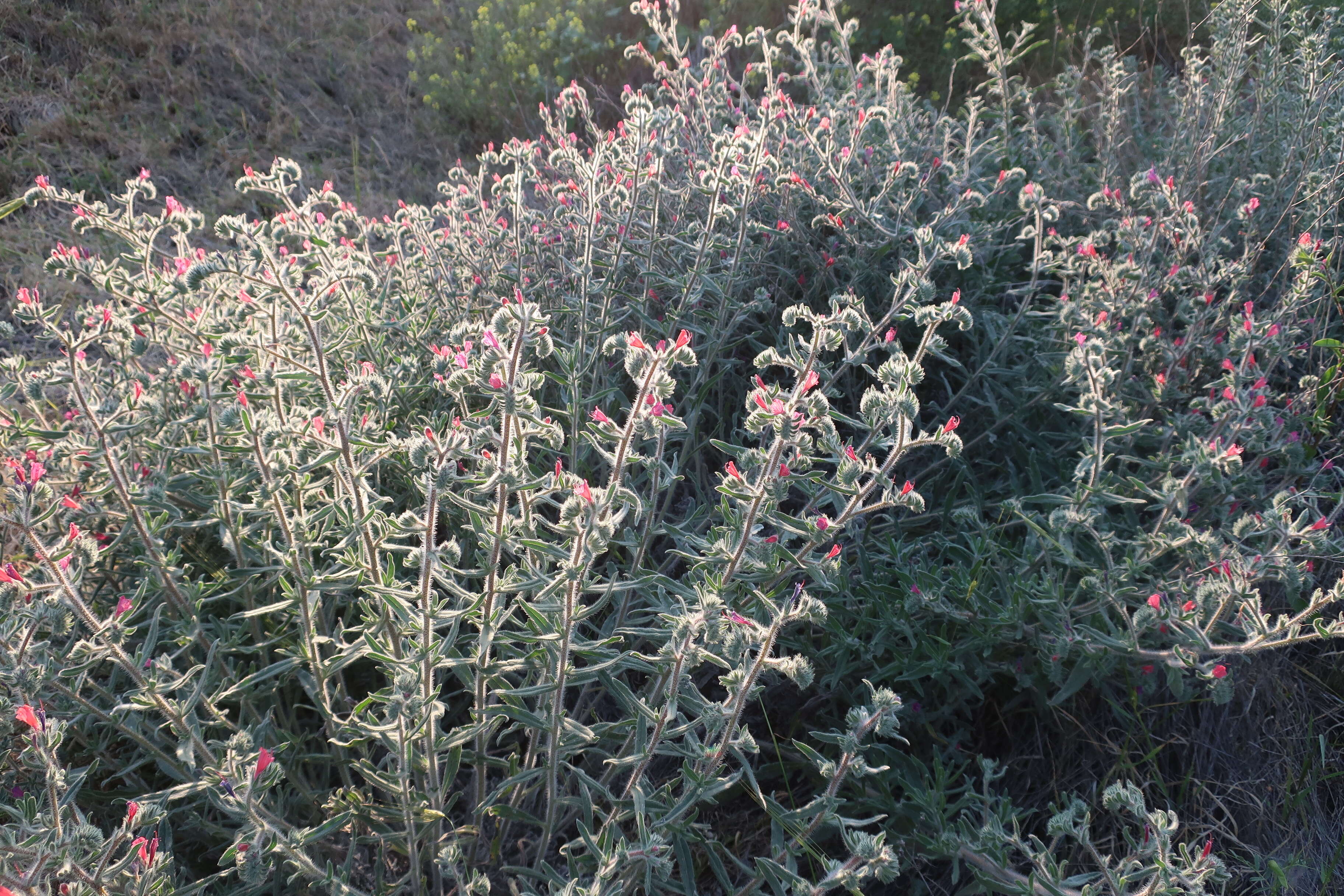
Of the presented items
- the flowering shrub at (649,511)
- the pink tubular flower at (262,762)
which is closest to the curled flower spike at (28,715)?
the flowering shrub at (649,511)

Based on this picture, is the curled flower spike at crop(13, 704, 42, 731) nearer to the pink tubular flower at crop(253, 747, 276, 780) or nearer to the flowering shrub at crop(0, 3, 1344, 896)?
the flowering shrub at crop(0, 3, 1344, 896)

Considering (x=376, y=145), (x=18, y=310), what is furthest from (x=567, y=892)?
(x=376, y=145)

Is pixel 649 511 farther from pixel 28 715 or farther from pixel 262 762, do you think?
pixel 28 715

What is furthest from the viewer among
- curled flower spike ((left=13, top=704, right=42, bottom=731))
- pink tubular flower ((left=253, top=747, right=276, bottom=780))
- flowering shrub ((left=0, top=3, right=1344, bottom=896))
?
flowering shrub ((left=0, top=3, right=1344, bottom=896))

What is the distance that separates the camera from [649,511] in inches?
89.4

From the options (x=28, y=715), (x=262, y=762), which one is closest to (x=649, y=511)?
(x=262, y=762)

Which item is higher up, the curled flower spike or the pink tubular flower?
the curled flower spike

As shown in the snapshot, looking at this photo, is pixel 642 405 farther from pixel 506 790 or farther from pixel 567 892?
pixel 506 790

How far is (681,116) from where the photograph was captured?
11.3 ft

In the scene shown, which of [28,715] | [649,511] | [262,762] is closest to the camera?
[28,715]

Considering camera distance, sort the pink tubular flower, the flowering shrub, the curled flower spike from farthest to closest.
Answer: the flowering shrub, the pink tubular flower, the curled flower spike

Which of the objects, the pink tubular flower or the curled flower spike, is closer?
the curled flower spike

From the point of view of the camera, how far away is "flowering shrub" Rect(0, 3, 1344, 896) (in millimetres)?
1776

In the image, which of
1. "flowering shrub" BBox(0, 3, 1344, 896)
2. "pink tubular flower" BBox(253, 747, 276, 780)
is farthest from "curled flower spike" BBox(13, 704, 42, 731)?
"pink tubular flower" BBox(253, 747, 276, 780)
